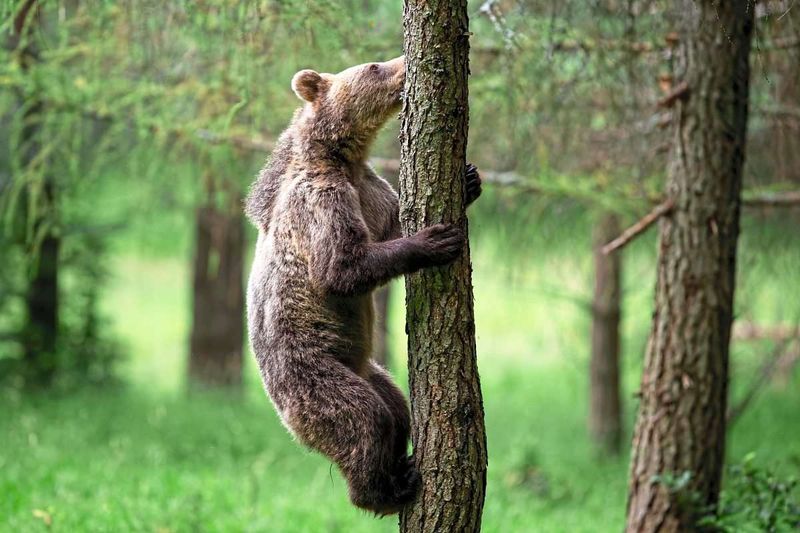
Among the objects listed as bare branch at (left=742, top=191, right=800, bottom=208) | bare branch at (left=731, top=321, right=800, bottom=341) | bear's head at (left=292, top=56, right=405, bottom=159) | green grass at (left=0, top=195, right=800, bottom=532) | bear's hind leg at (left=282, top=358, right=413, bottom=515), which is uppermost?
bear's head at (left=292, top=56, right=405, bottom=159)

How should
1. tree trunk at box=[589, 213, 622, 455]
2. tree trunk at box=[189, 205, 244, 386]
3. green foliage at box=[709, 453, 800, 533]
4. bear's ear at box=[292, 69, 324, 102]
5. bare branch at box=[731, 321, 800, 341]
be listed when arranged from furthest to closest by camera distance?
tree trunk at box=[189, 205, 244, 386] < bare branch at box=[731, 321, 800, 341] < tree trunk at box=[589, 213, 622, 455] < green foliage at box=[709, 453, 800, 533] < bear's ear at box=[292, 69, 324, 102]

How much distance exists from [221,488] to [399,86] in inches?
153

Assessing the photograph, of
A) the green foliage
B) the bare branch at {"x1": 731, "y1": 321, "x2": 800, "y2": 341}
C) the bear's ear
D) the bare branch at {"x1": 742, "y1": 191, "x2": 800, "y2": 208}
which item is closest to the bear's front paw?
the bear's ear

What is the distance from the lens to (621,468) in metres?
10.5

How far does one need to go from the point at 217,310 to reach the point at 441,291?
363 inches

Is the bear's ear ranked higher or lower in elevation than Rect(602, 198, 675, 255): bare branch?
higher

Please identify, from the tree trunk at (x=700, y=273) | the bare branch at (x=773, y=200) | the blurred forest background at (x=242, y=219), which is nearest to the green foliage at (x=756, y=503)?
the blurred forest background at (x=242, y=219)

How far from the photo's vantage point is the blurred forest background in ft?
19.9

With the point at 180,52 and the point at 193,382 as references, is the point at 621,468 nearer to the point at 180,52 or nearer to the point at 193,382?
the point at 193,382

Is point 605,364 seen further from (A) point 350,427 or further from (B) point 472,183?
(A) point 350,427

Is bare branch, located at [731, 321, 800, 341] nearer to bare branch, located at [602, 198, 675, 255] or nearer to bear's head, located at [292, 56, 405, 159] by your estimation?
bare branch, located at [602, 198, 675, 255]

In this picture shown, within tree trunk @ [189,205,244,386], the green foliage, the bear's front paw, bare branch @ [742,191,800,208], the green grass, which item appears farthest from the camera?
tree trunk @ [189,205,244,386]

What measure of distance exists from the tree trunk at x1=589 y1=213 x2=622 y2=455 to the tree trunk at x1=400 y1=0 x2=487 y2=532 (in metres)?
7.18

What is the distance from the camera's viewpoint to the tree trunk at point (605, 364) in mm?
11086
